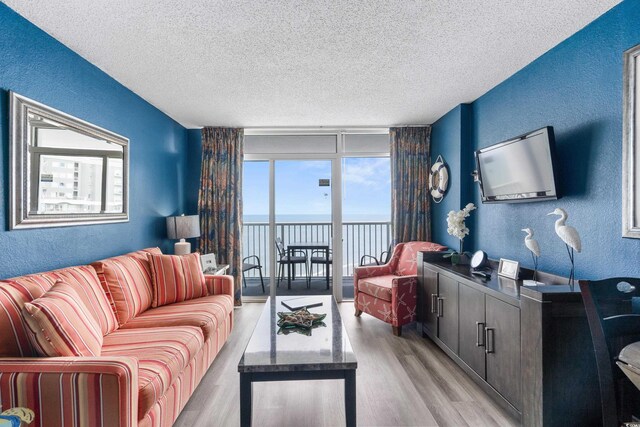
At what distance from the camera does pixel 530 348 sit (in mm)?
1821

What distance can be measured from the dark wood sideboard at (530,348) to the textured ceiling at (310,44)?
1668 mm

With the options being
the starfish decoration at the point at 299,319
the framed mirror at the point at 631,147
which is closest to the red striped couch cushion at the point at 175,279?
the starfish decoration at the point at 299,319

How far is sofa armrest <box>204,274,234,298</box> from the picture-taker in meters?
3.22

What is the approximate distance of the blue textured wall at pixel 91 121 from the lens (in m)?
1.95

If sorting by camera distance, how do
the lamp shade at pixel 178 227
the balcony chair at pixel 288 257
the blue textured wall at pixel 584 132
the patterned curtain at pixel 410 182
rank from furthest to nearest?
the balcony chair at pixel 288 257 → the patterned curtain at pixel 410 182 → the lamp shade at pixel 178 227 → the blue textured wall at pixel 584 132

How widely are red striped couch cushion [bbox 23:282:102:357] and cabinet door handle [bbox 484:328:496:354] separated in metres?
2.37

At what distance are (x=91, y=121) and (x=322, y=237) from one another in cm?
411

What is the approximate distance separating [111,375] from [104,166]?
2034 mm

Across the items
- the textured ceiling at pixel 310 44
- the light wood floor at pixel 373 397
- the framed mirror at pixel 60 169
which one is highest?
the textured ceiling at pixel 310 44

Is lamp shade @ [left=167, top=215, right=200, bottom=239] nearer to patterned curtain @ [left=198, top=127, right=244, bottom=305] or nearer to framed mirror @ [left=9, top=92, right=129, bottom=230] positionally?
patterned curtain @ [left=198, top=127, right=244, bottom=305]

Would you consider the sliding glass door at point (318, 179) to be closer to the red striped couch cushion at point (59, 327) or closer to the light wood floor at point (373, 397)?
the light wood floor at point (373, 397)

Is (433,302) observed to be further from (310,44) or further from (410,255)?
(310,44)

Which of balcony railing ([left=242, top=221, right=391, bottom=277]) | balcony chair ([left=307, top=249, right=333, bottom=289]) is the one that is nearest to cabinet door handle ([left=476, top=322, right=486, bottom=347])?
balcony chair ([left=307, top=249, right=333, bottom=289])

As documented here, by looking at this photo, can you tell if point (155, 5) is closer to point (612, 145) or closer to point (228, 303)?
point (228, 303)
